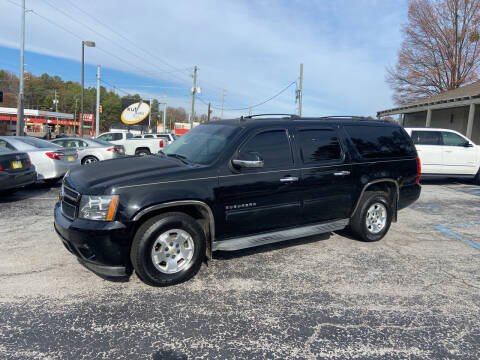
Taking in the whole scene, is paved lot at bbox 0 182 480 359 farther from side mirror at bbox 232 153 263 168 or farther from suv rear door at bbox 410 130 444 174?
suv rear door at bbox 410 130 444 174

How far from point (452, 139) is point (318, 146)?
909 cm

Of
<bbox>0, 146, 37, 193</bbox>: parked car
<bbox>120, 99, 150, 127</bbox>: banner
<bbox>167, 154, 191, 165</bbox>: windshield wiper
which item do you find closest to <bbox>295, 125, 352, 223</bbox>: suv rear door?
<bbox>167, 154, 191, 165</bbox>: windshield wiper

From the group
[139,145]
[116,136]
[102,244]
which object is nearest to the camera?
[102,244]

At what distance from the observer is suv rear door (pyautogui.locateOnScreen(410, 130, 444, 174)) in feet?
37.0

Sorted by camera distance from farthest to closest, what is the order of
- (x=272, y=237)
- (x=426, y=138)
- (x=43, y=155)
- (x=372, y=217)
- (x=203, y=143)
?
(x=426, y=138) → (x=43, y=155) → (x=372, y=217) → (x=203, y=143) → (x=272, y=237)

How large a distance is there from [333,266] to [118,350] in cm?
276

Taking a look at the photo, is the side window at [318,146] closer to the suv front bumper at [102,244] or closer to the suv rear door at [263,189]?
the suv rear door at [263,189]

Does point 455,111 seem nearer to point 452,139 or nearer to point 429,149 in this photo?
point 452,139

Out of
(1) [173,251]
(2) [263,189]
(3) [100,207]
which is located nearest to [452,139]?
(2) [263,189]

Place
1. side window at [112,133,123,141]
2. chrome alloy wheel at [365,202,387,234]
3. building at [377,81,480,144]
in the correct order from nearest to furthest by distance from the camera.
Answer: chrome alloy wheel at [365,202,387,234]
building at [377,81,480,144]
side window at [112,133,123,141]

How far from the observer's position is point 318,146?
15.4ft

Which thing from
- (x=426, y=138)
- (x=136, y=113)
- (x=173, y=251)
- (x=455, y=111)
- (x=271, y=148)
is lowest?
(x=173, y=251)

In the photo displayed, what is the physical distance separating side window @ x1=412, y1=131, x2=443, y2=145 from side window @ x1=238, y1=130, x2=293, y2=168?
874 centimetres

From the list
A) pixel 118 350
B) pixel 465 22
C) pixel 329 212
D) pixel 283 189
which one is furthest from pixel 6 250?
pixel 465 22
